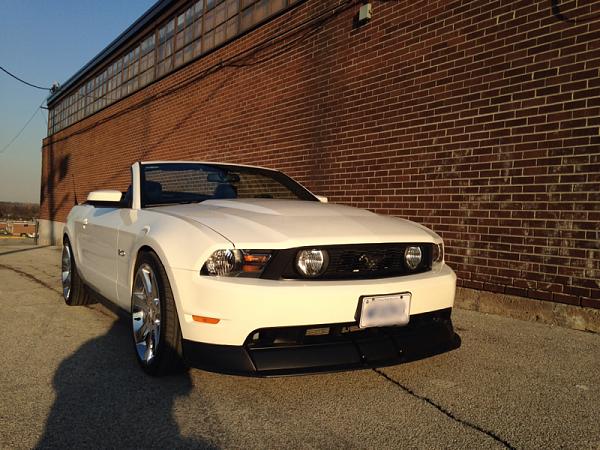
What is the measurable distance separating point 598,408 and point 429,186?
3146 millimetres

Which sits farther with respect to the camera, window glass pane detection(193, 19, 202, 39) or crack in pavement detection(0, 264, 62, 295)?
window glass pane detection(193, 19, 202, 39)

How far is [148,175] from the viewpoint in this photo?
147 inches

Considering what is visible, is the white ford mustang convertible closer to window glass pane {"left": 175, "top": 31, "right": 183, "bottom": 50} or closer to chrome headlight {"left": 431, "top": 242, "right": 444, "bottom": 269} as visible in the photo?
chrome headlight {"left": 431, "top": 242, "right": 444, "bottom": 269}

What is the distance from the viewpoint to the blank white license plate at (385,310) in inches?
95.9

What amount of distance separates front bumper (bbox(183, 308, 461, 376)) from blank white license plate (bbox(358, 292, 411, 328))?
67 millimetres

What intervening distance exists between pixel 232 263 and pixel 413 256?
1.08 meters

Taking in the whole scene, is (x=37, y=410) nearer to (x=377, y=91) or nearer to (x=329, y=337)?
(x=329, y=337)

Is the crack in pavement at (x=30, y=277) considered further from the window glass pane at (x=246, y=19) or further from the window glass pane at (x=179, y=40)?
the window glass pane at (x=179, y=40)

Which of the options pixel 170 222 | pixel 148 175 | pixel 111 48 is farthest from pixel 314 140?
pixel 111 48

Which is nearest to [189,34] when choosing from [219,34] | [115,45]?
[219,34]

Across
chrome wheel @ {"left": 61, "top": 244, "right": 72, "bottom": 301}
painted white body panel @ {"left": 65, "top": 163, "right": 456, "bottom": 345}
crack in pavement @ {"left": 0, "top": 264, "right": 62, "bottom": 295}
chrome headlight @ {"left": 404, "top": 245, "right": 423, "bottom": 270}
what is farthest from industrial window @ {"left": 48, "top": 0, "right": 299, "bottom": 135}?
chrome headlight @ {"left": 404, "top": 245, "right": 423, "bottom": 270}

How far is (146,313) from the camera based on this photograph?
9.77 feet

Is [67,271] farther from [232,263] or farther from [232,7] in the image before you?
[232,7]

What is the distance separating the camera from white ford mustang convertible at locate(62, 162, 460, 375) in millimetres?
2332
